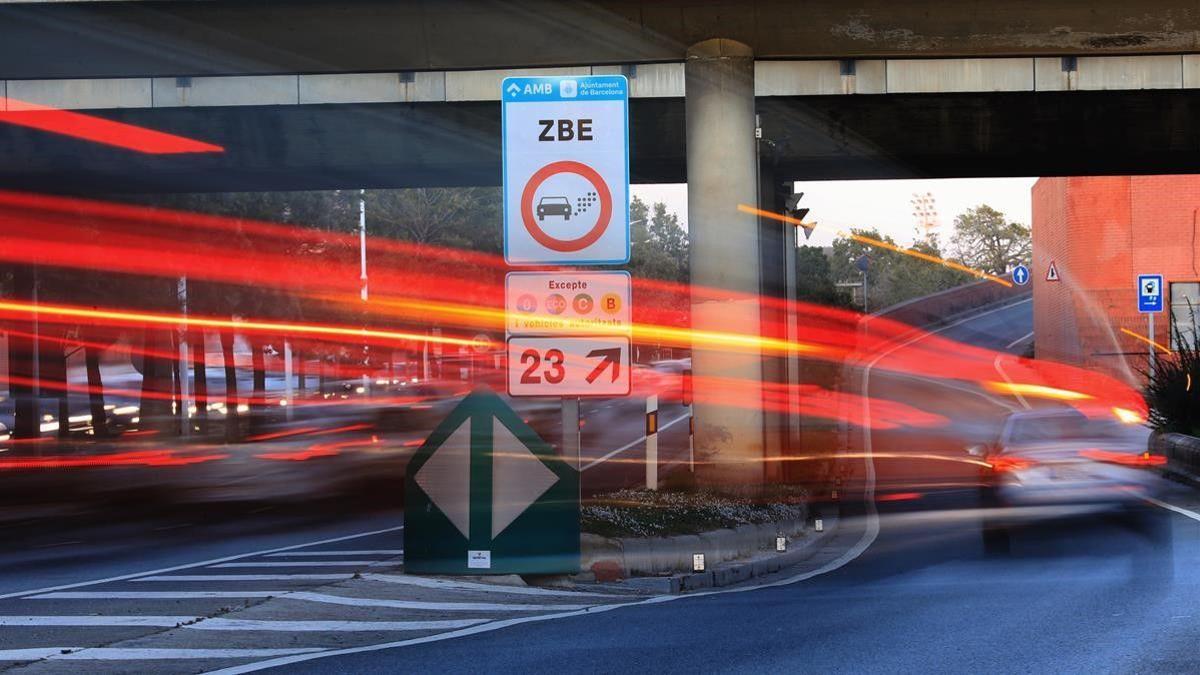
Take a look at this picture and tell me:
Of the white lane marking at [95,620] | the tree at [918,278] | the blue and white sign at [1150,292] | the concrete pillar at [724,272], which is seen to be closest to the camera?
the white lane marking at [95,620]

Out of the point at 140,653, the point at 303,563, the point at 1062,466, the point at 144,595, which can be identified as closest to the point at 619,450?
the point at 1062,466

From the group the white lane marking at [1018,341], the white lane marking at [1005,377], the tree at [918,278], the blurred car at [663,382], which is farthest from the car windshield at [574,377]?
the tree at [918,278]

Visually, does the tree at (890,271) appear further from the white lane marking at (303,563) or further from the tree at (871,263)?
the white lane marking at (303,563)

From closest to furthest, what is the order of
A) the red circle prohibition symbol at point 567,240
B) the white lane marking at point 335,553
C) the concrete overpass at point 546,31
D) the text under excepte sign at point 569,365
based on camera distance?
the text under excepte sign at point 569,365 < the red circle prohibition symbol at point 567,240 < the white lane marking at point 335,553 < the concrete overpass at point 546,31

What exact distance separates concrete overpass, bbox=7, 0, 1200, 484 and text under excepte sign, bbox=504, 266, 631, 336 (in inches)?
281

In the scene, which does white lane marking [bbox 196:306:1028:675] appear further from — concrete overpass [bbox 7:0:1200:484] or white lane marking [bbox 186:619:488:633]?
concrete overpass [bbox 7:0:1200:484]

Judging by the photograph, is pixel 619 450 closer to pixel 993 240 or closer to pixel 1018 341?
pixel 1018 341

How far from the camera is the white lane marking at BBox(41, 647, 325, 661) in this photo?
27.6ft

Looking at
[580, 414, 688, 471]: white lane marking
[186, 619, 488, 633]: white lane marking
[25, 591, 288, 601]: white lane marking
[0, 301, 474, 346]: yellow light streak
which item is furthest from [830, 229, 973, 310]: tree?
[186, 619, 488, 633]: white lane marking

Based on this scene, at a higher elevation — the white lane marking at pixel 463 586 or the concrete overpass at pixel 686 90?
the concrete overpass at pixel 686 90

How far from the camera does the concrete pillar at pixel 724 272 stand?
18.8 metres

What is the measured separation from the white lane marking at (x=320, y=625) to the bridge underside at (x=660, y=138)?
46.2 feet

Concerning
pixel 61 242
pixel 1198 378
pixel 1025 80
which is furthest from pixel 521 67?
pixel 61 242

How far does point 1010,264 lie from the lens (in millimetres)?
134000
